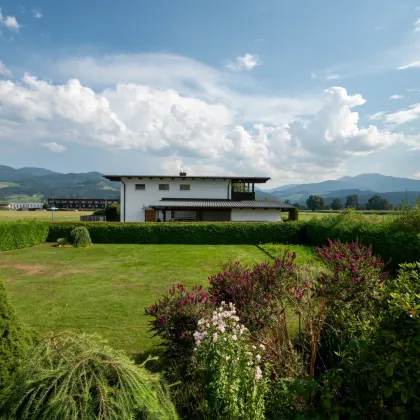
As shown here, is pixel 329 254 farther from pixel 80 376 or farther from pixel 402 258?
pixel 402 258

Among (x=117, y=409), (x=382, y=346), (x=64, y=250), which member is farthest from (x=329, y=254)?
(x=64, y=250)

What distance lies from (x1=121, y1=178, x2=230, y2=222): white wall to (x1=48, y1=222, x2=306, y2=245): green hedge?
7.93m

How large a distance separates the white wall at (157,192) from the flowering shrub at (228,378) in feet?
95.3

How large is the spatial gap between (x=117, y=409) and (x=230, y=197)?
30.9 m

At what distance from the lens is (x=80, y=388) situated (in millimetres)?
2158

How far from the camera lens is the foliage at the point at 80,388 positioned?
2.10 m

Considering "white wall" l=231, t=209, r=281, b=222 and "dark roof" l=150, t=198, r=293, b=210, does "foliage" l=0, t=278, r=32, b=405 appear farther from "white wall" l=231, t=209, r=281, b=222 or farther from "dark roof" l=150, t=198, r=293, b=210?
"white wall" l=231, t=209, r=281, b=222

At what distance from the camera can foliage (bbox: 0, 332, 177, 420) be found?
2.10 m

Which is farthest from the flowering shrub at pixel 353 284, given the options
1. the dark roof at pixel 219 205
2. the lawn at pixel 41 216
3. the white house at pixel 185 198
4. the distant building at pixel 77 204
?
the distant building at pixel 77 204

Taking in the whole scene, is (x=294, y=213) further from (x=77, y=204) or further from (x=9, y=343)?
(x=77, y=204)

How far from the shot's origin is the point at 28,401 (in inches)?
85.4

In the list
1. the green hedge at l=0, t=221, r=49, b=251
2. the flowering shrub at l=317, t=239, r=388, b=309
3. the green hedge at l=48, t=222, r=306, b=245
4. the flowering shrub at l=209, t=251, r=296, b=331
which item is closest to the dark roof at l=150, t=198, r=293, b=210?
the green hedge at l=48, t=222, r=306, b=245

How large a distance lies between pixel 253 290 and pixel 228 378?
1824 mm

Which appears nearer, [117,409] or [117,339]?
[117,409]
